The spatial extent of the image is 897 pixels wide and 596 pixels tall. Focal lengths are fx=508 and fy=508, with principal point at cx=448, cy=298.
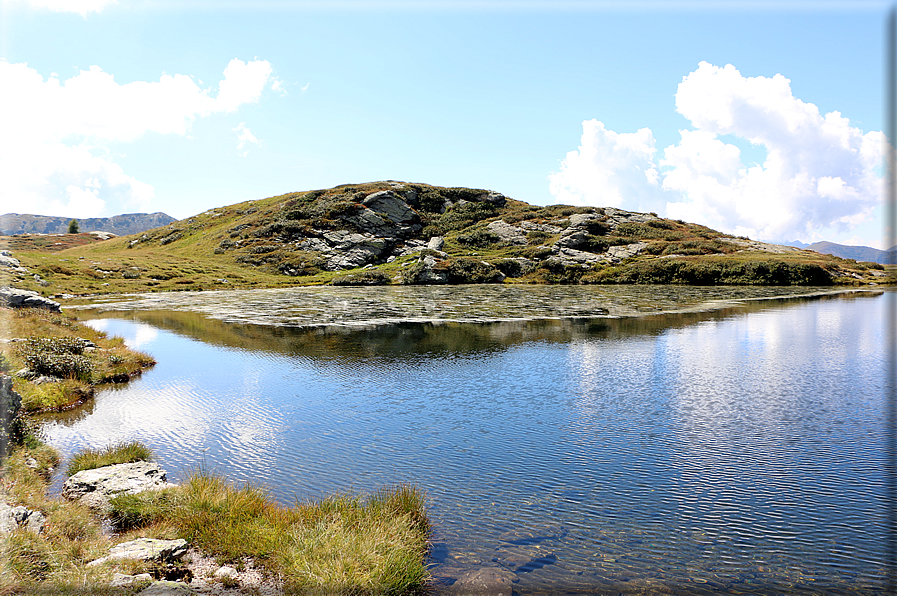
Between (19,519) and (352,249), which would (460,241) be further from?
(19,519)

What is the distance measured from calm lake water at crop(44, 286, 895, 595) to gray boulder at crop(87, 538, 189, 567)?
11.9 feet

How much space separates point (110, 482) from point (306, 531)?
6.80 m

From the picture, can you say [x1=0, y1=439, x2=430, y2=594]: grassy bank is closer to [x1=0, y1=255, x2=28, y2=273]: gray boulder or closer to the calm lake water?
the calm lake water

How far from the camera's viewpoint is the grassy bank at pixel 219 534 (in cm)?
838

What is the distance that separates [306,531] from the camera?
10.1 metres

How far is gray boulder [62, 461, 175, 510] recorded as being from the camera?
A: 1251 cm

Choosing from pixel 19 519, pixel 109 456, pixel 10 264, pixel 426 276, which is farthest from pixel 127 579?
pixel 426 276

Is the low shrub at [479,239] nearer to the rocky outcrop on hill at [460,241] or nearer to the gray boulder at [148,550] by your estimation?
the rocky outcrop on hill at [460,241]

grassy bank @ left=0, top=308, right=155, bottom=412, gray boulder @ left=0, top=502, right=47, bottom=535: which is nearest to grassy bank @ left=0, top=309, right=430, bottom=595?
gray boulder @ left=0, top=502, right=47, bottom=535

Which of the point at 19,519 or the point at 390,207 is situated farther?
the point at 390,207

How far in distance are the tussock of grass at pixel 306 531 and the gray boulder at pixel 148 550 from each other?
0.53 metres

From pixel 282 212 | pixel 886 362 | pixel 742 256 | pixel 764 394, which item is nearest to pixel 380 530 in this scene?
pixel 764 394

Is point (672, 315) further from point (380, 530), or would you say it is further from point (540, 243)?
point (540, 243)

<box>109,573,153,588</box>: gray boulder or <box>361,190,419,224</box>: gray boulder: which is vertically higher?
<box>361,190,419,224</box>: gray boulder
